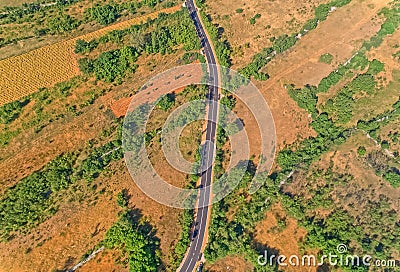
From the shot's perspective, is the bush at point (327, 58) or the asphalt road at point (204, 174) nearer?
the asphalt road at point (204, 174)

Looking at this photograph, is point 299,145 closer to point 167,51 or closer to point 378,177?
point 378,177

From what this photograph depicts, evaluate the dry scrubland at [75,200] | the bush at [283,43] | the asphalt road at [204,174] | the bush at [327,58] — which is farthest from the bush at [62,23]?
the bush at [327,58]

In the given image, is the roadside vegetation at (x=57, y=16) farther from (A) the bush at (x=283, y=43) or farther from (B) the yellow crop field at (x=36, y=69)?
(A) the bush at (x=283, y=43)

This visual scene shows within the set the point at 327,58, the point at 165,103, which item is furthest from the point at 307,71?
the point at 165,103

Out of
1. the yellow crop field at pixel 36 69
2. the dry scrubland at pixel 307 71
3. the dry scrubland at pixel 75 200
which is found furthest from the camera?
the yellow crop field at pixel 36 69

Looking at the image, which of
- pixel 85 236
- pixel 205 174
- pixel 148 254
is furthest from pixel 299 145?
pixel 85 236

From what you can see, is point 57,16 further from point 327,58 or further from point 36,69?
point 327,58

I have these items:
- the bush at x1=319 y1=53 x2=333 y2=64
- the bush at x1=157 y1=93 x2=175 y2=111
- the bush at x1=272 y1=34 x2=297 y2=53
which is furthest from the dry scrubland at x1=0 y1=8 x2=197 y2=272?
the bush at x1=319 y1=53 x2=333 y2=64
